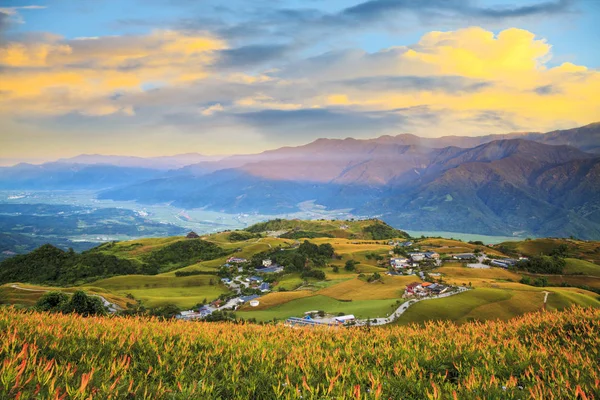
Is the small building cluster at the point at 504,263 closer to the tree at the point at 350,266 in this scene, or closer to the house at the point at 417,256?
the house at the point at 417,256

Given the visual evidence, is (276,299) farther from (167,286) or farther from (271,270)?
(167,286)

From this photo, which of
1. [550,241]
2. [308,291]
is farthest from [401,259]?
[550,241]

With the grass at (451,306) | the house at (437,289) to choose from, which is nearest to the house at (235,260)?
the house at (437,289)

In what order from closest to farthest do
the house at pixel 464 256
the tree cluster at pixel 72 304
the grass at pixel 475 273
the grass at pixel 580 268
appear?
the tree cluster at pixel 72 304, the grass at pixel 475 273, the grass at pixel 580 268, the house at pixel 464 256

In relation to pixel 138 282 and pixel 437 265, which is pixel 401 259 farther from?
pixel 138 282

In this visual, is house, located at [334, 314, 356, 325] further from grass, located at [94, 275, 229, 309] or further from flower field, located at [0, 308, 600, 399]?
grass, located at [94, 275, 229, 309]

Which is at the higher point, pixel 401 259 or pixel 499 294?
pixel 499 294
